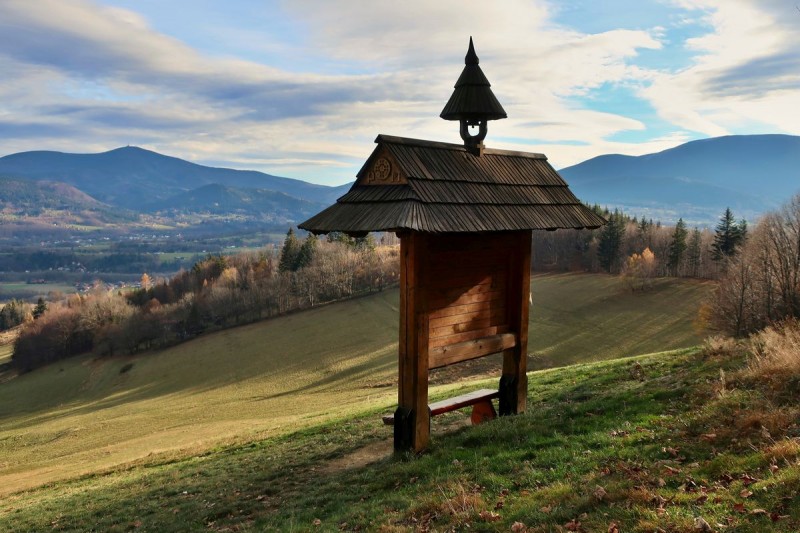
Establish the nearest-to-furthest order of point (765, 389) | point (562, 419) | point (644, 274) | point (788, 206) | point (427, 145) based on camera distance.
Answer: point (765, 389) → point (562, 419) → point (427, 145) → point (788, 206) → point (644, 274)

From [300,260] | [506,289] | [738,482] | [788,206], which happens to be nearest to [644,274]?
[788,206]

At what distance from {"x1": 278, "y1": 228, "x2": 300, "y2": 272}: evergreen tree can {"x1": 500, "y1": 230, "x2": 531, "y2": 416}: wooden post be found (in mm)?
83723

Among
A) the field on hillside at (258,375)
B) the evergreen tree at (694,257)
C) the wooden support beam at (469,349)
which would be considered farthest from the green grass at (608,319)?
the wooden support beam at (469,349)

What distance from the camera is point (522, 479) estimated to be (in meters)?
8.09

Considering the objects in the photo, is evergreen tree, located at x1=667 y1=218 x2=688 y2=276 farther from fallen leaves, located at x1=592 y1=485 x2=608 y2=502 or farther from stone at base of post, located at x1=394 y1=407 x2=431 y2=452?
fallen leaves, located at x1=592 y1=485 x2=608 y2=502

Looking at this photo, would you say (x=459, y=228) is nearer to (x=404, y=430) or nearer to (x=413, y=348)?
(x=413, y=348)

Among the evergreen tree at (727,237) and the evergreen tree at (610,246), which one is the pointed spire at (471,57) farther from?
the evergreen tree at (610,246)

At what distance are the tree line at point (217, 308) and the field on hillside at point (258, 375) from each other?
673 centimetres

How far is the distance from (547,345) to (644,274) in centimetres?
3445

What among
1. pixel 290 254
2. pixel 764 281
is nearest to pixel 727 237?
pixel 764 281

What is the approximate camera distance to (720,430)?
27.8 feet

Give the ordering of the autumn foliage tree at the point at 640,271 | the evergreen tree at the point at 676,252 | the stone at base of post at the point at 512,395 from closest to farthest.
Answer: the stone at base of post at the point at 512,395 < the autumn foliage tree at the point at 640,271 < the evergreen tree at the point at 676,252

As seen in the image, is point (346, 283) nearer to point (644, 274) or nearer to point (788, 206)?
point (644, 274)

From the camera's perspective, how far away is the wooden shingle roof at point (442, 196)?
33.8 ft
